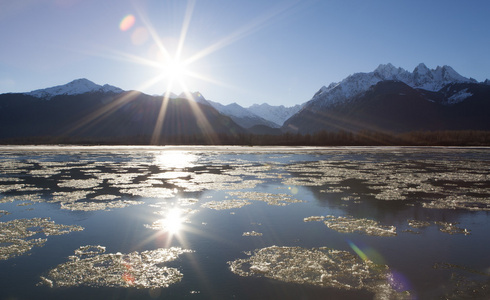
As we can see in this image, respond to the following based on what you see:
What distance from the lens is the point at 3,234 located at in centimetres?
1181

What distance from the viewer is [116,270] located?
880cm

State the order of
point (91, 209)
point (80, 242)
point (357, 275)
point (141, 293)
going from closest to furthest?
point (141, 293) → point (357, 275) → point (80, 242) → point (91, 209)

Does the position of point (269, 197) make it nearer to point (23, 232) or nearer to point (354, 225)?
point (354, 225)

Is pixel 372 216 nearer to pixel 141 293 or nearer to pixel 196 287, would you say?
pixel 196 287

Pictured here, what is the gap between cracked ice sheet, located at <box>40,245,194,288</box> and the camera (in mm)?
8102

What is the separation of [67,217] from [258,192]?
37.2 feet

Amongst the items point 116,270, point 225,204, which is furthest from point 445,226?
point 116,270

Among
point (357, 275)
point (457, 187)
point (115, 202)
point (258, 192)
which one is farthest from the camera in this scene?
point (457, 187)

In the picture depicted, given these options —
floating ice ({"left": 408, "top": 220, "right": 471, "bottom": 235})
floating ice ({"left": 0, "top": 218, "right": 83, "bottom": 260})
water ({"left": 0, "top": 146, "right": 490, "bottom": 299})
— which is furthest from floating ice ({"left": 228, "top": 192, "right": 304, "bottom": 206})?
floating ice ({"left": 0, "top": 218, "right": 83, "bottom": 260})

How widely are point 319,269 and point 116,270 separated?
588 cm

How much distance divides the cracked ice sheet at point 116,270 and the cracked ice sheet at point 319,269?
2055mm

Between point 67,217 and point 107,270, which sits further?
point 67,217

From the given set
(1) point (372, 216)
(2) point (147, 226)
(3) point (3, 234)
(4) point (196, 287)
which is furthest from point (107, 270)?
(1) point (372, 216)

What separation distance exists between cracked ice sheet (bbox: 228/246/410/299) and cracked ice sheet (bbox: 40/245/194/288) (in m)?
2.06
